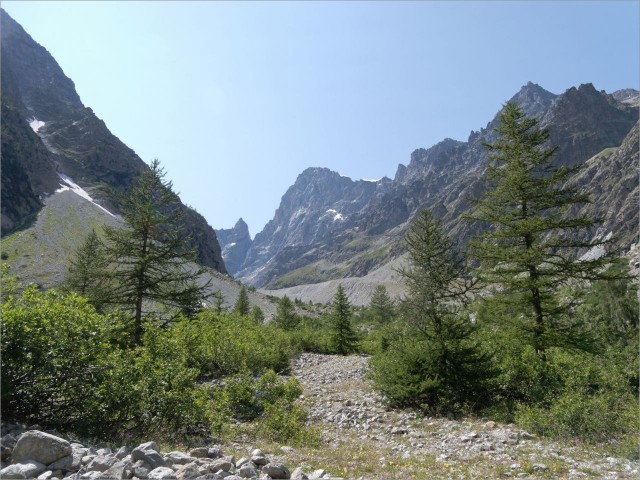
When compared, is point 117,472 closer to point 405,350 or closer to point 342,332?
point 405,350

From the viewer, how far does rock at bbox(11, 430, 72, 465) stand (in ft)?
19.1

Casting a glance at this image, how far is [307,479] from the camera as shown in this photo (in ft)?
20.0

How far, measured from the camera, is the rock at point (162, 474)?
5.38 m

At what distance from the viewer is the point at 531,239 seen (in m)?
16.7

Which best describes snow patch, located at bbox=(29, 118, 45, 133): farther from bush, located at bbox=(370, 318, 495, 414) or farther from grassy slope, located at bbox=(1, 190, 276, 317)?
bush, located at bbox=(370, 318, 495, 414)

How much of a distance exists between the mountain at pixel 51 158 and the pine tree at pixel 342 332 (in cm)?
6476

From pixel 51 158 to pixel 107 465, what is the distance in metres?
179

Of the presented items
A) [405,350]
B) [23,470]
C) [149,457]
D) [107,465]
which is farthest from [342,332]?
[23,470]

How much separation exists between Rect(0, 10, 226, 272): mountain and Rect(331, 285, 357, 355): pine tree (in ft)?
212

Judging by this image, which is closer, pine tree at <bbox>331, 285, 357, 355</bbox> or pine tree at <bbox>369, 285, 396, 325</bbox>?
pine tree at <bbox>331, 285, 357, 355</bbox>

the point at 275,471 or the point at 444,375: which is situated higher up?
the point at 275,471

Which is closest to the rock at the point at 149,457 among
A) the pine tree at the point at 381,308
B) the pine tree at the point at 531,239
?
the pine tree at the point at 531,239

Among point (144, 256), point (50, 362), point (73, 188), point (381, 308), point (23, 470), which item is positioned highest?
point (73, 188)

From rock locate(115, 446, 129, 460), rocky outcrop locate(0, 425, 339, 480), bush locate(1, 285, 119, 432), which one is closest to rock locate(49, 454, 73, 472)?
rocky outcrop locate(0, 425, 339, 480)
